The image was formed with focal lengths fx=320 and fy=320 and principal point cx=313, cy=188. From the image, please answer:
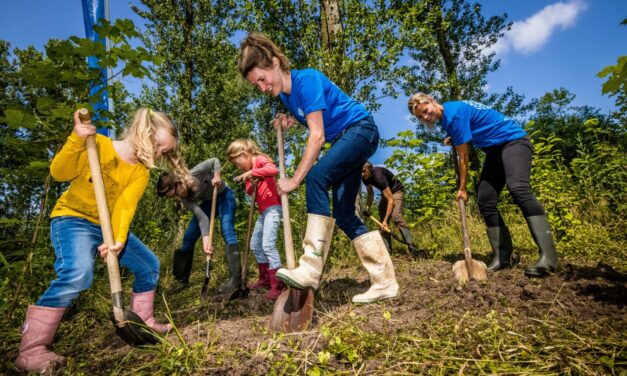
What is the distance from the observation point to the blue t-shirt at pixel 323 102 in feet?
6.86

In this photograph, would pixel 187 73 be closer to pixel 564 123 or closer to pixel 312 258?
pixel 312 258

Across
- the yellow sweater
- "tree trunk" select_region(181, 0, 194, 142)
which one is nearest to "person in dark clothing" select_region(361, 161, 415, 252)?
the yellow sweater

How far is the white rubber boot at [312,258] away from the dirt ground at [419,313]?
0.26m

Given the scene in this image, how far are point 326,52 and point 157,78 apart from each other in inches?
276

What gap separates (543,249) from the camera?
8.88 feet

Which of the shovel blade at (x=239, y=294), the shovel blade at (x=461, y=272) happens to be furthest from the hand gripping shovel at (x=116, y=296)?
the shovel blade at (x=461, y=272)

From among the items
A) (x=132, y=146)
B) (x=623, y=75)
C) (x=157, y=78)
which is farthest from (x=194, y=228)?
(x=157, y=78)

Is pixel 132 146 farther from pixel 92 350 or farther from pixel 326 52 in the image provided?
pixel 326 52

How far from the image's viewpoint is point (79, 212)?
6.95 ft

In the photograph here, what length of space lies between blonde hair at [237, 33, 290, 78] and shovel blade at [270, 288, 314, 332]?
1.52 m

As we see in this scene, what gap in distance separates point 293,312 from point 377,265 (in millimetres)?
726

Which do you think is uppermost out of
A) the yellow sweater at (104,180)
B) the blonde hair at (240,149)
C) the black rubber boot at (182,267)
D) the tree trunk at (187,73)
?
the tree trunk at (187,73)

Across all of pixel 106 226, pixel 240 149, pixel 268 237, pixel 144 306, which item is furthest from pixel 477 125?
pixel 144 306

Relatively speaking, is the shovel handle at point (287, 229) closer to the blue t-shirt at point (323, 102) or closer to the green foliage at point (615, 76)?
the blue t-shirt at point (323, 102)
